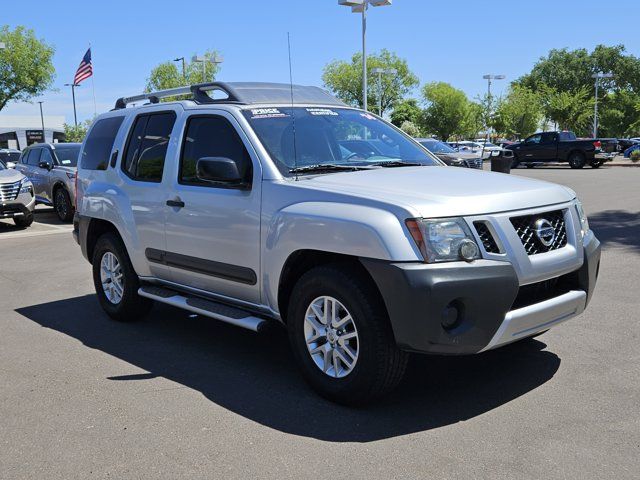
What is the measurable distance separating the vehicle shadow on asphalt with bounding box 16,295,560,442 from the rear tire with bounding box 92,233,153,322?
5.3 inches

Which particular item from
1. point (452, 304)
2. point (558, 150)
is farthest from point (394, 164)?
point (558, 150)

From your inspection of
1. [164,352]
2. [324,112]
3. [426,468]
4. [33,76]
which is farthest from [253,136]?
[33,76]

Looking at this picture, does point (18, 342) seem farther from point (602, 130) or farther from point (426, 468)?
point (602, 130)

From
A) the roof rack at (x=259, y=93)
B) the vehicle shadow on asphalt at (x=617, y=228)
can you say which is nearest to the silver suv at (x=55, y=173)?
the roof rack at (x=259, y=93)

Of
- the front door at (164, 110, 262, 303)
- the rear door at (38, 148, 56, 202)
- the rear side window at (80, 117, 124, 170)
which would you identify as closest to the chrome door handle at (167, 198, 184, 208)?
the front door at (164, 110, 262, 303)

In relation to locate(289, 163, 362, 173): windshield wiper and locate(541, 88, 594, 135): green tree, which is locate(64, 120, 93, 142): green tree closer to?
locate(541, 88, 594, 135): green tree

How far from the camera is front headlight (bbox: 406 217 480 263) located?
12.2 feet

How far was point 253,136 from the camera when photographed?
15.9 ft

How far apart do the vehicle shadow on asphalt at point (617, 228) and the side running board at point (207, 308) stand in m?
6.44

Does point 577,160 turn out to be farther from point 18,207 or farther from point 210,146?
point 210,146

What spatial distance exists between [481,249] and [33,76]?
51089mm

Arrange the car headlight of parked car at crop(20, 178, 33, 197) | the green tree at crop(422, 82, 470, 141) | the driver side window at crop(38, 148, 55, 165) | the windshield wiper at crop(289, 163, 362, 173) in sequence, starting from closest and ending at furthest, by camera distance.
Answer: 1. the windshield wiper at crop(289, 163, 362, 173)
2. the car headlight of parked car at crop(20, 178, 33, 197)
3. the driver side window at crop(38, 148, 55, 165)
4. the green tree at crop(422, 82, 470, 141)

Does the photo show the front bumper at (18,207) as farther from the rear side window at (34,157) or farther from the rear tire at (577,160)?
the rear tire at (577,160)

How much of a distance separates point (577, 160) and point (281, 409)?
2980 cm
